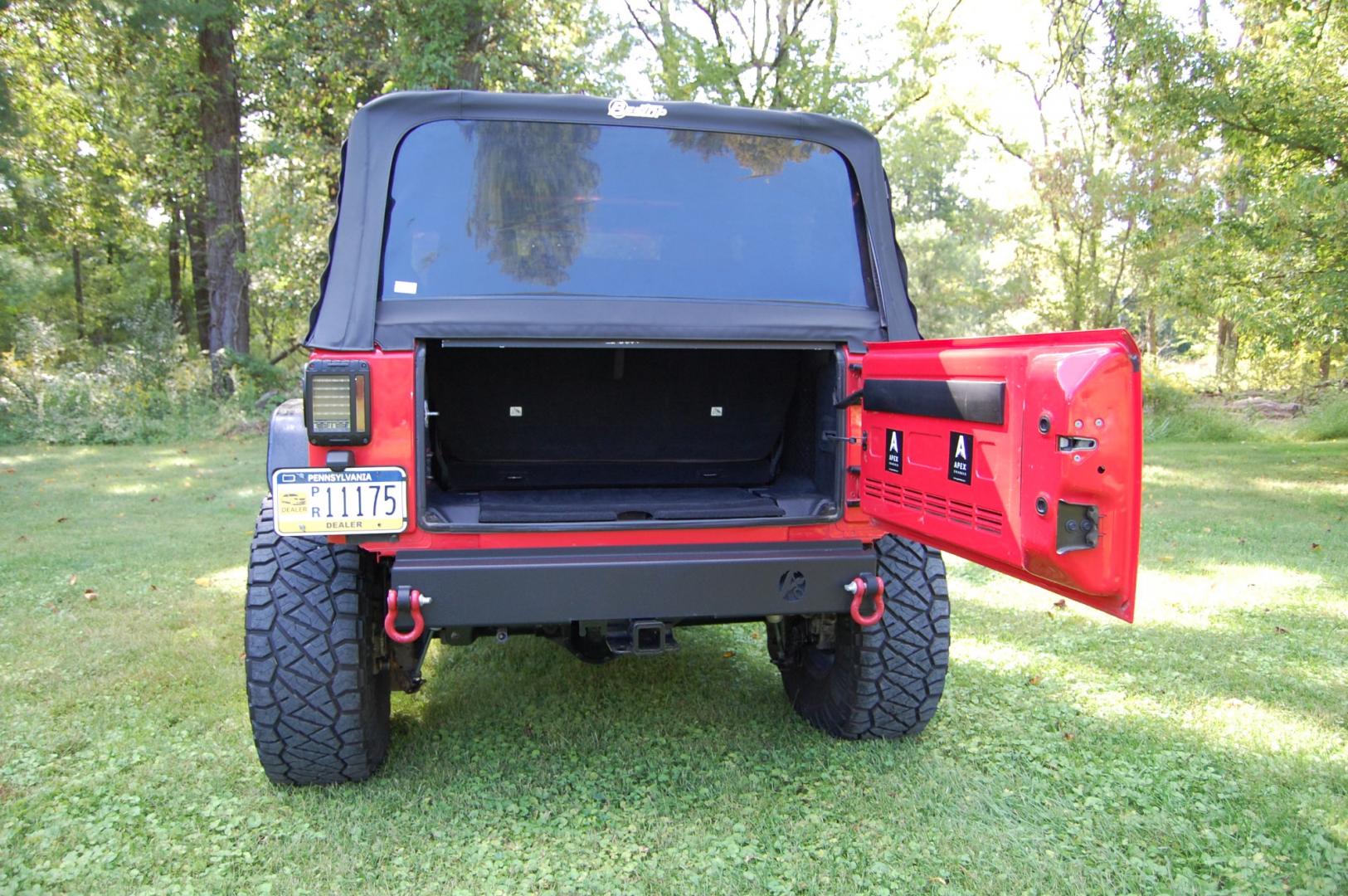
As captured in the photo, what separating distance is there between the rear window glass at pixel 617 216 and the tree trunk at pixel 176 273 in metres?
22.9

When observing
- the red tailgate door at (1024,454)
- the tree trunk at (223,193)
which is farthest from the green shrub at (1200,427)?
the tree trunk at (223,193)

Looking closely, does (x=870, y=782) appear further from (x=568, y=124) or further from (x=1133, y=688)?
(x=568, y=124)

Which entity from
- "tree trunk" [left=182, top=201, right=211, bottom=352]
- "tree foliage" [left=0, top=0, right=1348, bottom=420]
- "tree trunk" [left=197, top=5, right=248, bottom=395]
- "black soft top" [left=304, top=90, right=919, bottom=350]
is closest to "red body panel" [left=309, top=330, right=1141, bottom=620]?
"black soft top" [left=304, top=90, right=919, bottom=350]

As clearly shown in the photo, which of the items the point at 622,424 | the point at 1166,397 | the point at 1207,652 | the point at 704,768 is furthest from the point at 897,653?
the point at 1166,397

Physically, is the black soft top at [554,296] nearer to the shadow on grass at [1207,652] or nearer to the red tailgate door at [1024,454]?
the red tailgate door at [1024,454]

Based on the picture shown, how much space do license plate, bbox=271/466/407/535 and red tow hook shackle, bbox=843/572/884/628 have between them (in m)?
1.27

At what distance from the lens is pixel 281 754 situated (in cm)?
282

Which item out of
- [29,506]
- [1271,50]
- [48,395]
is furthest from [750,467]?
[48,395]

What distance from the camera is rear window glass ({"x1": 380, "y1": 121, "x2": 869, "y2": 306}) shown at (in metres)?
2.76

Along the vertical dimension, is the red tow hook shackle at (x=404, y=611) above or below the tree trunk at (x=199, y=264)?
below

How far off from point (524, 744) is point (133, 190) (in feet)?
62.9

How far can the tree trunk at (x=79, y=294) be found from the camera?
24.2 meters

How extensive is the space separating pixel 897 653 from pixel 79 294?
27714 mm

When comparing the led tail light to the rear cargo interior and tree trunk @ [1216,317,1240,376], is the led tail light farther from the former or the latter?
tree trunk @ [1216,317,1240,376]
